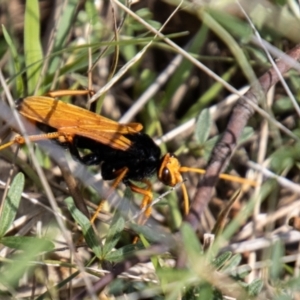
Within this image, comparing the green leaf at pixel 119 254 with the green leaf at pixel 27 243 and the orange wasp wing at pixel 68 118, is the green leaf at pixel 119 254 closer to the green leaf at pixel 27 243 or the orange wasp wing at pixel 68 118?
the green leaf at pixel 27 243

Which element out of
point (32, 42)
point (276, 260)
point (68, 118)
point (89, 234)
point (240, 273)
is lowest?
point (240, 273)

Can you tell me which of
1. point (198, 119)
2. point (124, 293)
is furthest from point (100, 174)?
point (124, 293)

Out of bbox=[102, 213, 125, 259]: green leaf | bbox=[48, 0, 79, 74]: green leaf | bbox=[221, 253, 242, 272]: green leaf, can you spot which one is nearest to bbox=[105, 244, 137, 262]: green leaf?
bbox=[102, 213, 125, 259]: green leaf

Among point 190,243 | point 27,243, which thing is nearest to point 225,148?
point 190,243

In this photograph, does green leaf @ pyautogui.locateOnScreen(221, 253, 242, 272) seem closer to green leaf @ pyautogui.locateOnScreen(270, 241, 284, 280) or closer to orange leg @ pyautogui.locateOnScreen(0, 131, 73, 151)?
green leaf @ pyautogui.locateOnScreen(270, 241, 284, 280)

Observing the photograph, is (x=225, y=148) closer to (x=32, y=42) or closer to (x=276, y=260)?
(x=276, y=260)

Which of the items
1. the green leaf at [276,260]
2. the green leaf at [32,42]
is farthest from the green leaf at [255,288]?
the green leaf at [32,42]
